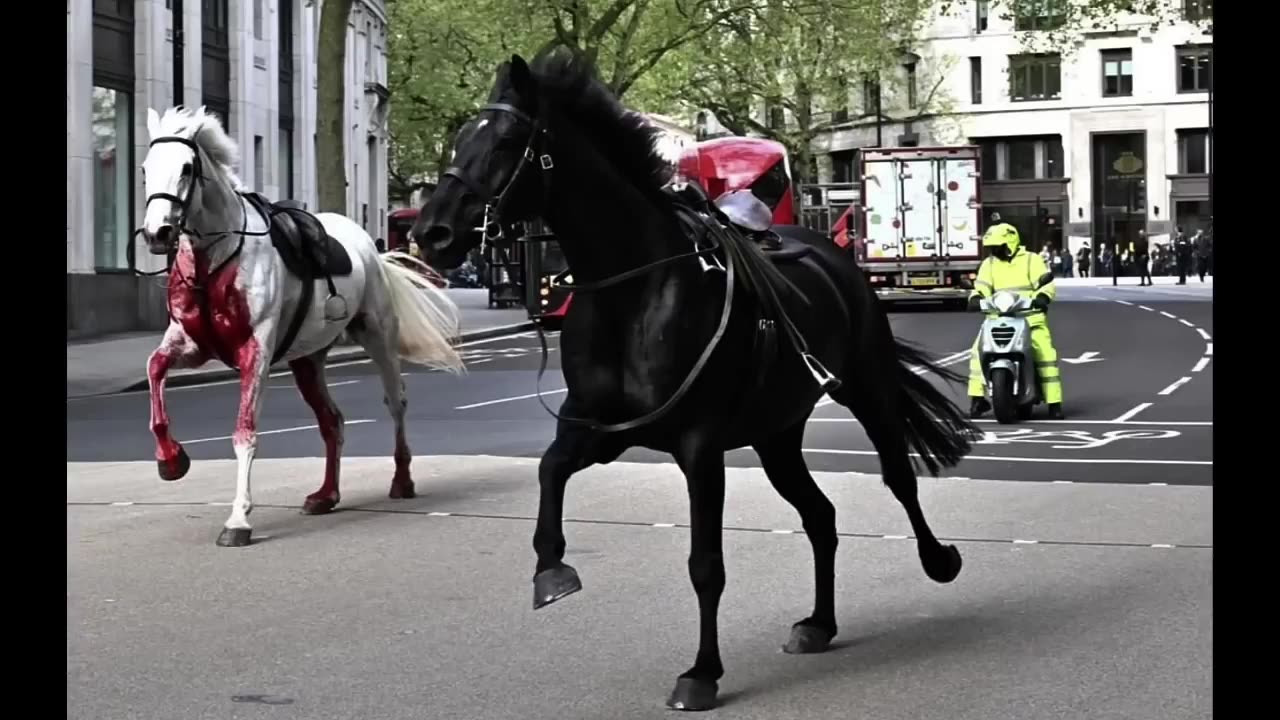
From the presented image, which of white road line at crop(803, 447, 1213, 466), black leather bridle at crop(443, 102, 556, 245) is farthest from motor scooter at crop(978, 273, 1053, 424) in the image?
black leather bridle at crop(443, 102, 556, 245)

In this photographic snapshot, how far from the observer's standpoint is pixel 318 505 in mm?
10602

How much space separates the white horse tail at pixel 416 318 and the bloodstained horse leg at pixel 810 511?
5.02 m

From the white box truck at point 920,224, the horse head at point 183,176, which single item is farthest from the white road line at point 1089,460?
the white box truck at point 920,224

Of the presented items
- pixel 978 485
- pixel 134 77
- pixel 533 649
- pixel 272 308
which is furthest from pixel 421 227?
pixel 134 77

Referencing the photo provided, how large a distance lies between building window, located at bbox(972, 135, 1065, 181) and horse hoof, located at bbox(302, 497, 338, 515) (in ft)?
246

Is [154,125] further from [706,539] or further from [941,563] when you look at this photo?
[706,539]

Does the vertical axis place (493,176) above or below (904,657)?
above

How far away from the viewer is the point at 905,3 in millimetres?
54438

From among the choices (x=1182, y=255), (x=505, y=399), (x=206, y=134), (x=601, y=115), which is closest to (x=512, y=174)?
(x=601, y=115)

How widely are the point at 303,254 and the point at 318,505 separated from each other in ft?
4.73

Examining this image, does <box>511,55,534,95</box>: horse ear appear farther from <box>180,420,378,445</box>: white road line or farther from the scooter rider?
the scooter rider

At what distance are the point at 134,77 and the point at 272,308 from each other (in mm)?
25226

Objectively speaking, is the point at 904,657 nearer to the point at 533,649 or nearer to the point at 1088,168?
the point at 533,649
